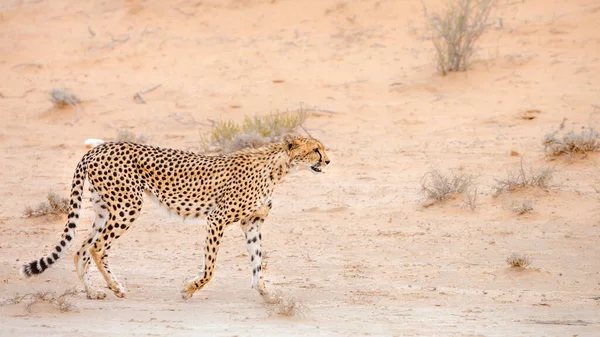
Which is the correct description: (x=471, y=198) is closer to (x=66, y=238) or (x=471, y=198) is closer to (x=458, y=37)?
(x=66, y=238)

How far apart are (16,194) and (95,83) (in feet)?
17.5

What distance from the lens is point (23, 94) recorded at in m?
16.2

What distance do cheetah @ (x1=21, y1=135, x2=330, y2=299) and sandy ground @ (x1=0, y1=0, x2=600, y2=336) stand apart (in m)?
0.36

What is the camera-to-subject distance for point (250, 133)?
40.8 ft

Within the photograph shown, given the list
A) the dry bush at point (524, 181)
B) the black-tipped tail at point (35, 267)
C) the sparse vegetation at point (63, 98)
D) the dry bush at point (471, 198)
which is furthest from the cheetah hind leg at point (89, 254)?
the sparse vegetation at point (63, 98)

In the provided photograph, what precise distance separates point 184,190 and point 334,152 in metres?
4.93

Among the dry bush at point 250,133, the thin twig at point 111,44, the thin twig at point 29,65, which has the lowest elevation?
the dry bush at point 250,133

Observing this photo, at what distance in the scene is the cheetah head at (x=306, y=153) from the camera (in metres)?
7.63

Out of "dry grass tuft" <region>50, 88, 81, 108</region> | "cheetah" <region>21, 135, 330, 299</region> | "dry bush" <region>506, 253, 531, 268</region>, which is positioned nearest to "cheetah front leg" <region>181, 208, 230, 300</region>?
"cheetah" <region>21, 135, 330, 299</region>

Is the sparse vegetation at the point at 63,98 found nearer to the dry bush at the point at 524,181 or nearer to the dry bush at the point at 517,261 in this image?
the dry bush at the point at 524,181

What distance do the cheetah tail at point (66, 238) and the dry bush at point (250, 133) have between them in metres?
4.73

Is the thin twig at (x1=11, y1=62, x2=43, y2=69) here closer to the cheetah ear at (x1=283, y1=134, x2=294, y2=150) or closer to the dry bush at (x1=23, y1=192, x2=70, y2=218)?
the dry bush at (x1=23, y1=192, x2=70, y2=218)

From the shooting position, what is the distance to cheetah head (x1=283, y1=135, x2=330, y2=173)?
7629 millimetres

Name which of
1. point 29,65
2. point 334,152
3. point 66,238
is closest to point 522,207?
point 334,152
